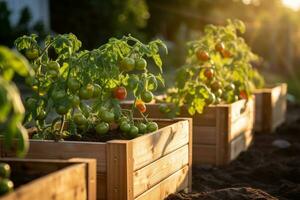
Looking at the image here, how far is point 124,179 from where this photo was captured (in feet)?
12.2

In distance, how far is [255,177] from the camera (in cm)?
571

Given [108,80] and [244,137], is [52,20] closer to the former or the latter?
[244,137]

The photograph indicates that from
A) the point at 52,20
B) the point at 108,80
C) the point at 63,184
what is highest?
the point at 52,20

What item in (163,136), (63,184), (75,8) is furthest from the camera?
(75,8)

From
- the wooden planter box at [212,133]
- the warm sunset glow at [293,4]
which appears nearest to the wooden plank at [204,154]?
the wooden planter box at [212,133]

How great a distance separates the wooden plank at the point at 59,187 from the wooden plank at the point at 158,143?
2.20 feet

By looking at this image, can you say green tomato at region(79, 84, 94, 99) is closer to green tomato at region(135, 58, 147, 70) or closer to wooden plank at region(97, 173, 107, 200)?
green tomato at region(135, 58, 147, 70)

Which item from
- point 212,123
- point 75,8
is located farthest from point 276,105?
point 75,8

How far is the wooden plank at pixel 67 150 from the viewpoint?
3.76 m

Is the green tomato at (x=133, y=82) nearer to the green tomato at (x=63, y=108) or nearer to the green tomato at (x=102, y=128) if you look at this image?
the green tomato at (x=102, y=128)

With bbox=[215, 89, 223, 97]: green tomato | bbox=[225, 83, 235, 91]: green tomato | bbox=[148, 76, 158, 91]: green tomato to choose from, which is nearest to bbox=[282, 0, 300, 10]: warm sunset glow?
bbox=[225, 83, 235, 91]: green tomato

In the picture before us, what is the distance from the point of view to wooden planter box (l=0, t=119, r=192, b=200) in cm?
372

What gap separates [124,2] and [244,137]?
9601mm

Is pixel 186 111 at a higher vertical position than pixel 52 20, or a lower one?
lower
